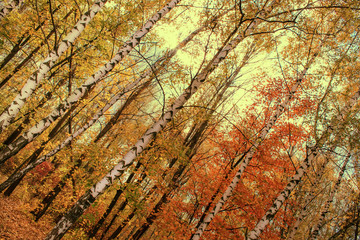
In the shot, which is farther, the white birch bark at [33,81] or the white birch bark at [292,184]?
the white birch bark at [292,184]

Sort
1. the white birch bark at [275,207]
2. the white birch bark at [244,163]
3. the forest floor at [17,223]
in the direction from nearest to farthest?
the white birch bark at [275,207], the white birch bark at [244,163], the forest floor at [17,223]

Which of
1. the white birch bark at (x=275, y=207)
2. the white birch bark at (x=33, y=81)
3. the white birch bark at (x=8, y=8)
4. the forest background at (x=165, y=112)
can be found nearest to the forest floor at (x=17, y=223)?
the forest background at (x=165, y=112)

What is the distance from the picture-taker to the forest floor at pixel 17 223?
6.49 metres

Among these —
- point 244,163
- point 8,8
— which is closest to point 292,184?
point 244,163

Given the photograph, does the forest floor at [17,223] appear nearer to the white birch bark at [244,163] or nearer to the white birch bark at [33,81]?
the white birch bark at [33,81]

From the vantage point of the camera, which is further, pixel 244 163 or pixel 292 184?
pixel 244 163

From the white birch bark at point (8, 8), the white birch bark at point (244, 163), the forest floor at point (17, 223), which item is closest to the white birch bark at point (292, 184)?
the white birch bark at point (244, 163)

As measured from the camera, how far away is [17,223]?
24.2 feet

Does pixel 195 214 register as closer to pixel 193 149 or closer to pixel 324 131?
pixel 193 149

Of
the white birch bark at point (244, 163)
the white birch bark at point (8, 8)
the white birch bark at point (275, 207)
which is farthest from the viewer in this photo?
the white birch bark at point (244, 163)

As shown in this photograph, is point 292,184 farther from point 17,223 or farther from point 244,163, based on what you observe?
point 17,223

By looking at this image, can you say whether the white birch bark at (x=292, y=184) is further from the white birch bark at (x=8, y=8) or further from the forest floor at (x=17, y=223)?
the forest floor at (x=17, y=223)

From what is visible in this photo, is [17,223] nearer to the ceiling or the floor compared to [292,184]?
nearer to the floor

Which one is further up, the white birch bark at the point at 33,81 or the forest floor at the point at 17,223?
the white birch bark at the point at 33,81
